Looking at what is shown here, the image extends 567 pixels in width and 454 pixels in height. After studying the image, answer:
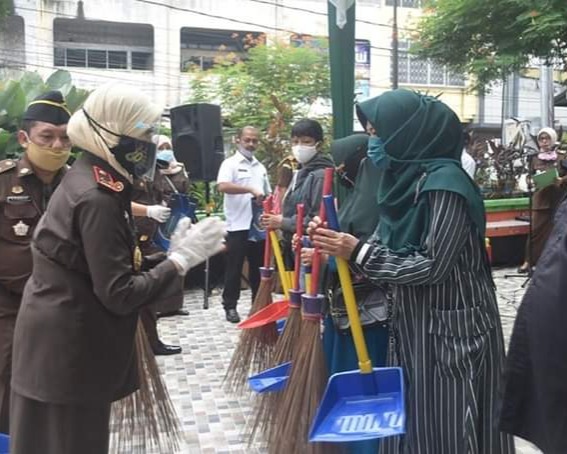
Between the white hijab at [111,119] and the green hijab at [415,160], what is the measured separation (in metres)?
0.72

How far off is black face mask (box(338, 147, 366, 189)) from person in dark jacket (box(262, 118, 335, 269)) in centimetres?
58

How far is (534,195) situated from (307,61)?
5.44 metres

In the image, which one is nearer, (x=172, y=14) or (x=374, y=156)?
(x=374, y=156)

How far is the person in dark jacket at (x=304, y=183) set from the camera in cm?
340

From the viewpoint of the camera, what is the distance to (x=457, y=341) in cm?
195

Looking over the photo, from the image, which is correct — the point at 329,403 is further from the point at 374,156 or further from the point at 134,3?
the point at 134,3

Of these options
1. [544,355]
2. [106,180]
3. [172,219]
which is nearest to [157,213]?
[172,219]

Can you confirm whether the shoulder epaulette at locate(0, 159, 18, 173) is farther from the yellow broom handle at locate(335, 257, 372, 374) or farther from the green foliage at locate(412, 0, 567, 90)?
the green foliage at locate(412, 0, 567, 90)

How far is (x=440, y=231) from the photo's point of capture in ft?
6.16

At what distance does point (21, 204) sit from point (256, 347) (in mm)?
1520

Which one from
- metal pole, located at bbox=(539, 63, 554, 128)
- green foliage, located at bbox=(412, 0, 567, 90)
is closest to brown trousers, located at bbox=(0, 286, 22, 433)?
green foliage, located at bbox=(412, 0, 567, 90)

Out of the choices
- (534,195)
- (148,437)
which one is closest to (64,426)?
(148,437)

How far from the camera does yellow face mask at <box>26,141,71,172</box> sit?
253cm

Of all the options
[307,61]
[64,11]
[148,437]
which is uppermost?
[64,11]
